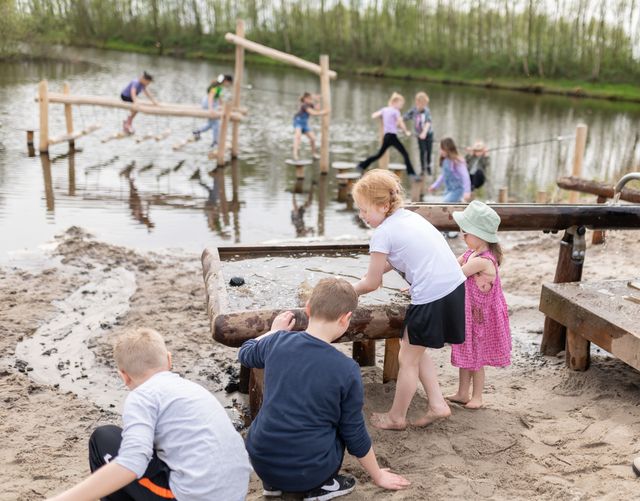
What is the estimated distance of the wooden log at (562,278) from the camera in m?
5.55

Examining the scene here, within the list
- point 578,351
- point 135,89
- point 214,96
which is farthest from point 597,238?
point 135,89

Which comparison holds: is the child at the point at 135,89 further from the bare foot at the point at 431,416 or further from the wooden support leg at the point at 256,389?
→ the bare foot at the point at 431,416

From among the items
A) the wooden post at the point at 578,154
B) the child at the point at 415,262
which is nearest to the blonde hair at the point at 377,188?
the child at the point at 415,262

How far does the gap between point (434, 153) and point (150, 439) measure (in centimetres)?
1513

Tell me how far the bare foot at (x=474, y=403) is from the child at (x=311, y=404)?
138cm

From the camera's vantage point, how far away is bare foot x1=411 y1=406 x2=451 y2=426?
14.3 ft

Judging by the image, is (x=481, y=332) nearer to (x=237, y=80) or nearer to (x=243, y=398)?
(x=243, y=398)

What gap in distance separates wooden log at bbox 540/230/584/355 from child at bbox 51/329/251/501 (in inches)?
128

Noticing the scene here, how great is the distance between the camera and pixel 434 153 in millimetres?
17297

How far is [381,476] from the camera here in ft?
11.6

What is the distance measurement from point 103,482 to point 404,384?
6.38ft

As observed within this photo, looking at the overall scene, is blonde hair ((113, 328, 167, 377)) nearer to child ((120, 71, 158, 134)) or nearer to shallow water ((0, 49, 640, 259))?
shallow water ((0, 49, 640, 259))

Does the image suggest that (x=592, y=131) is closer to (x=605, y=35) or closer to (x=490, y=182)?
A: (x=490, y=182)

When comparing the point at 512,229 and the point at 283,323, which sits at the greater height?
the point at 512,229
